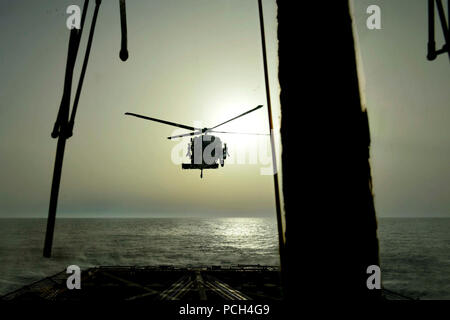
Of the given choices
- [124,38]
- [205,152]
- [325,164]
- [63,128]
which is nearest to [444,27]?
[325,164]

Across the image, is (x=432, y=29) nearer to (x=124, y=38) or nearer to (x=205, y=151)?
(x=124, y=38)

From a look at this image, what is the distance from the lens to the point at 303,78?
132cm

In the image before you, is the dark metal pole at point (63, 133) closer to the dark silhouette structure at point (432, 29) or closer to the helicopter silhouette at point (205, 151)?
the dark silhouette structure at point (432, 29)

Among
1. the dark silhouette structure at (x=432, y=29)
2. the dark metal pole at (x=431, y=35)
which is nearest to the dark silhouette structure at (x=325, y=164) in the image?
the dark silhouette structure at (x=432, y=29)

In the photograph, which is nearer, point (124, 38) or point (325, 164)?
point (325, 164)

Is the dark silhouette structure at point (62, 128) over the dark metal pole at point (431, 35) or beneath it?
beneath

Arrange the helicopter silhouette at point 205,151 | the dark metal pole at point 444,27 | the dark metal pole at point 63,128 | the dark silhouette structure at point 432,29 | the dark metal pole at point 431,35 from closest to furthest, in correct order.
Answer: the dark metal pole at point 63,128
the dark metal pole at point 444,27
the dark silhouette structure at point 432,29
the dark metal pole at point 431,35
the helicopter silhouette at point 205,151

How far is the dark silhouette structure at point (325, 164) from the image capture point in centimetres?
119

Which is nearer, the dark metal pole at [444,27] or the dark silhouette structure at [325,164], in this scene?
the dark silhouette structure at [325,164]

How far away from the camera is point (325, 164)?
1228 millimetres

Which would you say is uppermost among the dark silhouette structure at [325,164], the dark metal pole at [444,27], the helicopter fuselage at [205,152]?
the helicopter fuselage at [205,152]

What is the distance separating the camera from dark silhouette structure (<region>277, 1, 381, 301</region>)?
1.19 m

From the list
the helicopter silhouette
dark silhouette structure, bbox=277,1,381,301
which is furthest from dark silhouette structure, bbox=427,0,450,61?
the helicopter silhouette
